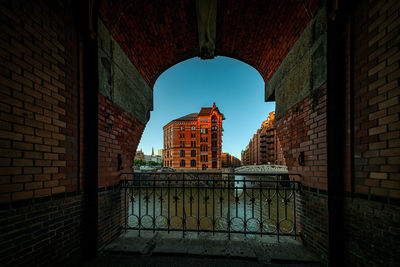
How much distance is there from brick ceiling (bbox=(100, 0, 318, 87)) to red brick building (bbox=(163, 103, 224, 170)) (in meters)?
32.1

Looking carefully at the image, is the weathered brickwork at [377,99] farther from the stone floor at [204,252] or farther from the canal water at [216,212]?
the stone floor at [204,252]

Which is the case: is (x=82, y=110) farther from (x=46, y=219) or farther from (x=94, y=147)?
(x=46, y=219)

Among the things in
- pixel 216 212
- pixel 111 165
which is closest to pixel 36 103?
pixel 111 165

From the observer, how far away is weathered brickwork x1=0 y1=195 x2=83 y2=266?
1.53 meters

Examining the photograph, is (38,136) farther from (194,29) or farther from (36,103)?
(194,29)

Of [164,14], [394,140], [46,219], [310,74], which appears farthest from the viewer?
[164,14]

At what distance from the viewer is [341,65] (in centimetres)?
212

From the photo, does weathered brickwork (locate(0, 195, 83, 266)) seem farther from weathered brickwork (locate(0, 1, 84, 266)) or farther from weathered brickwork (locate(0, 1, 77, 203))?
weathered brickwork (locate(0, 1, 77, 203))

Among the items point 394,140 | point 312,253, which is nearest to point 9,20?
point 394,140

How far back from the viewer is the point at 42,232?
1.79 metres

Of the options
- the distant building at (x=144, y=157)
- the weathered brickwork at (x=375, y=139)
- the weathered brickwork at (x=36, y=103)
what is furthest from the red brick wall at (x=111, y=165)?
the distant building at (x=144, y=157)

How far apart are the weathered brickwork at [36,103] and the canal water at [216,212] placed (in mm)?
1400

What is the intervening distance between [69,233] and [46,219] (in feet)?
1.45

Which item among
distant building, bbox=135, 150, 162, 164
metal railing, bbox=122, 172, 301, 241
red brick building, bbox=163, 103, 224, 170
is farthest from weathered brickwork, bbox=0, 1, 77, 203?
distant building, bbox=135, 150, 162, 164
